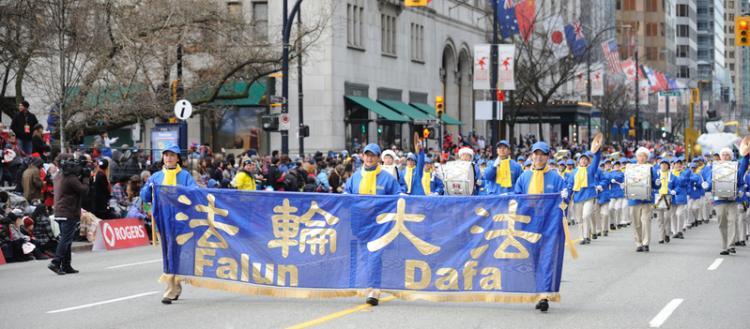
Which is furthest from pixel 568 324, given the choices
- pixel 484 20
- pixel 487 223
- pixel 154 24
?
pixel 484 20

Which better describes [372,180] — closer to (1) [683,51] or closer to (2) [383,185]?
(2) [383,185]

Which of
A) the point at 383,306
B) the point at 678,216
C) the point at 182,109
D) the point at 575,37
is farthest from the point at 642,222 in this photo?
the point at 575,37

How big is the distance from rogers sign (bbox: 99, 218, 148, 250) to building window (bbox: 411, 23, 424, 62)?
3599 centimetres

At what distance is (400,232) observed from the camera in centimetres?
1220

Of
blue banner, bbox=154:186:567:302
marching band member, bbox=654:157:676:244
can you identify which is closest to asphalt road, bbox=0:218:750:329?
blue banner, bbox=154:186:567:302

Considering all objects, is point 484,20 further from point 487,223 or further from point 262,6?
point 487,223

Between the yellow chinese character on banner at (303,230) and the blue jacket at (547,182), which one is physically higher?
the blue jacket at (547,182)

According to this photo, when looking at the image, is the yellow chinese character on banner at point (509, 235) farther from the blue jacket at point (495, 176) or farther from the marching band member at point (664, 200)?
the marching band member at point (664, 200)

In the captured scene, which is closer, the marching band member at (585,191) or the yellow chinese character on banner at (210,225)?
the yellow chinese character on banner at (210,225)

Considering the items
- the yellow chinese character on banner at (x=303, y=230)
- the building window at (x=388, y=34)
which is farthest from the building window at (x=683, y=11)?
the yellow chinese character on banner at (x=303, y=230)

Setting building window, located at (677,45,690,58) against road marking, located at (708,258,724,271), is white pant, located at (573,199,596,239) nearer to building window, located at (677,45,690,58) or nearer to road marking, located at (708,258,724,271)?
road marking, located at (708,258,724,271)

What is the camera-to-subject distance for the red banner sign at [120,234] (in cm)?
2139

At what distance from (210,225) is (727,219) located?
34.9 feet

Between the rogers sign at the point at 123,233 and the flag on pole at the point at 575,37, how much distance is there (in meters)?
31.7
